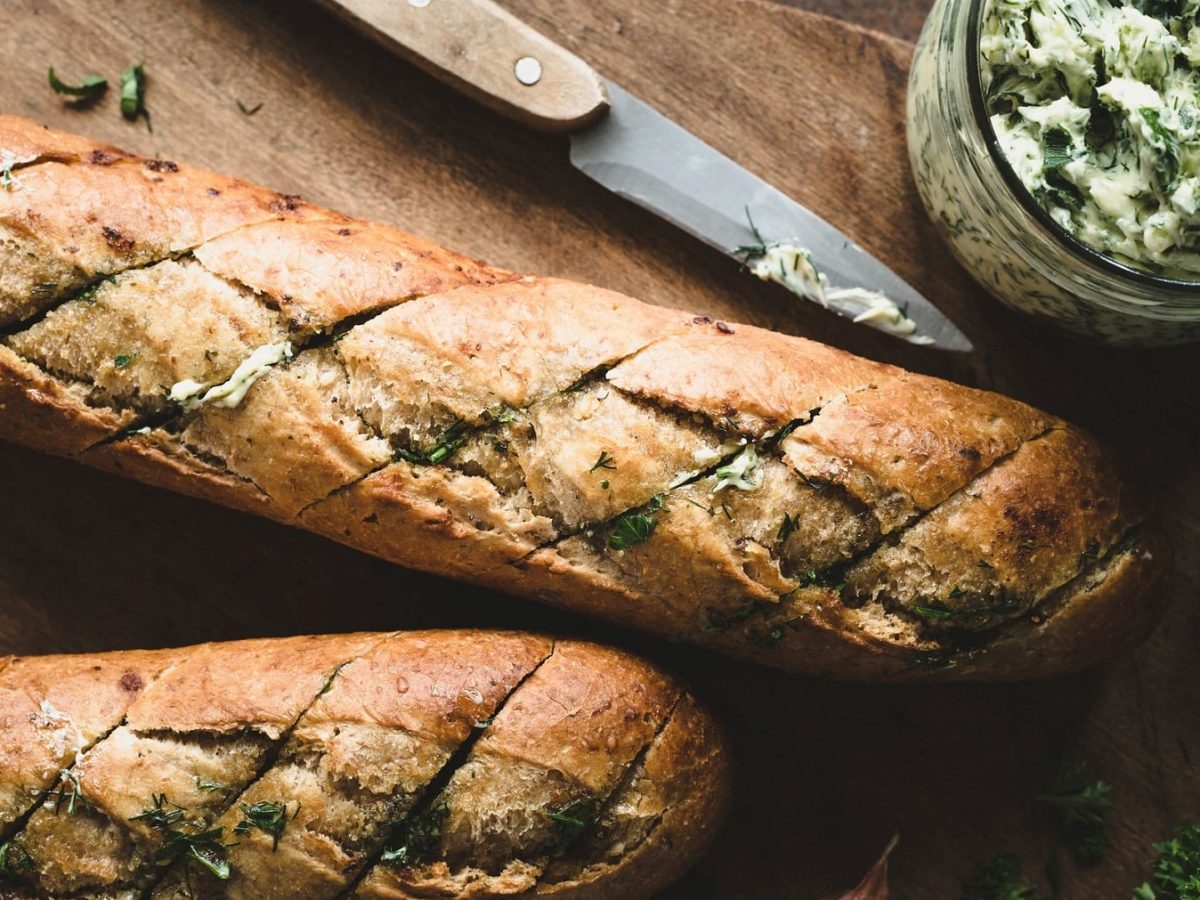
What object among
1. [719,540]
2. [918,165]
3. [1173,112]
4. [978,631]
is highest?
[1173,112]

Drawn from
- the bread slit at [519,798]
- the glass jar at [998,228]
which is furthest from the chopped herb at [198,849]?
the glass jar at [998,228]

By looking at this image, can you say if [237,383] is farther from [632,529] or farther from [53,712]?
[632,529]

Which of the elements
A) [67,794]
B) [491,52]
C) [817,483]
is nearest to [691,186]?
[491,52]

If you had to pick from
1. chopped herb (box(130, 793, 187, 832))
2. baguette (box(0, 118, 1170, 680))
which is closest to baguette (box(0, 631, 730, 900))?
chopped herb (box(130, 793, 187, 832))

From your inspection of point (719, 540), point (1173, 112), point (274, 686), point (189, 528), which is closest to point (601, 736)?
point (719, 540)

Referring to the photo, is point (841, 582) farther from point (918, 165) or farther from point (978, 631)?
point (918, 165)
